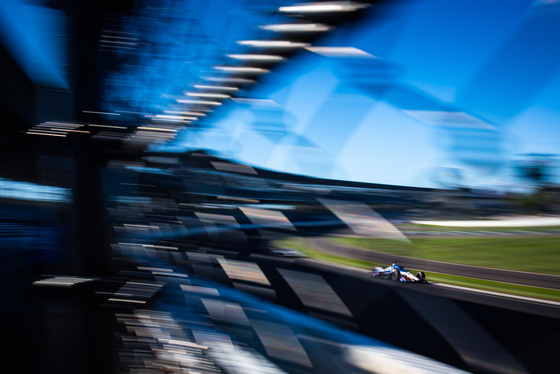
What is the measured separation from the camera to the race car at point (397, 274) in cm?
41

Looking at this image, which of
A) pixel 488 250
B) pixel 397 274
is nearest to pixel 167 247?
pixel 397 274

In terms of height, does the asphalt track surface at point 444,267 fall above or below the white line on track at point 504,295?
above

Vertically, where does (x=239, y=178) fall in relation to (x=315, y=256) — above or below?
Answer: above

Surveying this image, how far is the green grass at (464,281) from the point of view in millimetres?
347

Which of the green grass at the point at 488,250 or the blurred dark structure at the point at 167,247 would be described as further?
the blurred dark structure at the point at 167,247

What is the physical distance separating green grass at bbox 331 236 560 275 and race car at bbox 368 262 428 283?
0.8 inches

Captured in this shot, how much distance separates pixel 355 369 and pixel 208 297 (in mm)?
355

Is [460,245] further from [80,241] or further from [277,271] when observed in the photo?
[80,241]

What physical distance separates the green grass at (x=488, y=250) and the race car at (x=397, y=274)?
2 cm

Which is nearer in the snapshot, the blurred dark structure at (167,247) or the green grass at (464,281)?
the green grass at (464,281)

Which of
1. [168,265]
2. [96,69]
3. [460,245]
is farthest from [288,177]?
[96,69]

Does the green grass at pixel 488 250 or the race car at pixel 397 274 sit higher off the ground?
the green grass at pixel 488 250

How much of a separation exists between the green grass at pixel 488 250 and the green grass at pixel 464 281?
0.06ft

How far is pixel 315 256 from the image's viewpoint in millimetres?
523
